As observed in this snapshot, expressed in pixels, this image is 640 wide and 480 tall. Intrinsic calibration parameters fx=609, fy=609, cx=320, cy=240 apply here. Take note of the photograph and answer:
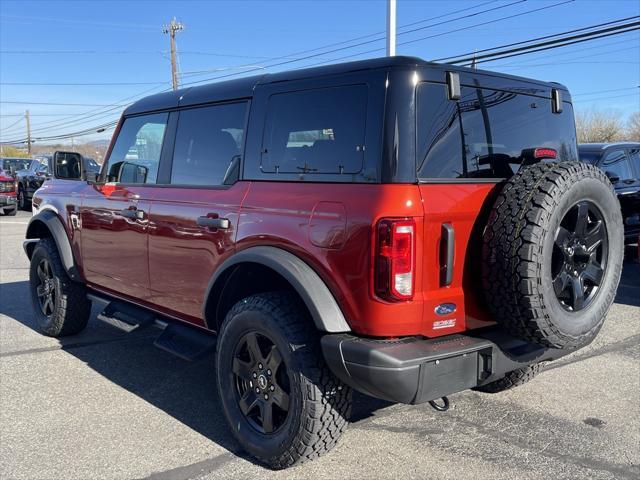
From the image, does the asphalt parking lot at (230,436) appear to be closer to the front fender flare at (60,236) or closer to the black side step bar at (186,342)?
the black side step bar at (186,342)

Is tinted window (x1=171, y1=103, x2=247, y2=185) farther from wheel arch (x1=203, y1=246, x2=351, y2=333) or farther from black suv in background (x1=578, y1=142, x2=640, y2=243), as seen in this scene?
black suv in background (x1=578, y1=142, x2=640, y2=243)

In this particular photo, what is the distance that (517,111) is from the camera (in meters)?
3.49

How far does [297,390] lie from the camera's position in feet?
9.87

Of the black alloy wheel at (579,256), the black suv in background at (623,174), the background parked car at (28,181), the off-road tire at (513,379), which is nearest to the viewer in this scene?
the black alloy wheel at (579,256)

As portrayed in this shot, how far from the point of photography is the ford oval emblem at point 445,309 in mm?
2872

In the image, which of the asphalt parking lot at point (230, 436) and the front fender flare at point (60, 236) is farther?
the front fender flare at point (60, 236)

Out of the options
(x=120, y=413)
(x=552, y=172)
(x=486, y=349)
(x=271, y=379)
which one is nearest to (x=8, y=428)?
(x=120, y=413)

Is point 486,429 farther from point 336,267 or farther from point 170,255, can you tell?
point 170,255

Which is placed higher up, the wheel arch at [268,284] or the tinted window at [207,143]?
the tinted window at [207,143]

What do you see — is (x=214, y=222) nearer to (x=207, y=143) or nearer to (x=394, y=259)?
(x=207, y=143)

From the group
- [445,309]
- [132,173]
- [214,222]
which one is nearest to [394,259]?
[445,309]

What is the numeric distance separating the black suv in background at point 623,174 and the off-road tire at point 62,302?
22.9ft

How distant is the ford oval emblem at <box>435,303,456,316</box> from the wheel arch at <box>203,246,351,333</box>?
431 millimetres

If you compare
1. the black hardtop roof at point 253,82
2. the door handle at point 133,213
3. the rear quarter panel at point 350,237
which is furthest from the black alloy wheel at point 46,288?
the rear quarter panel at point 350,237
